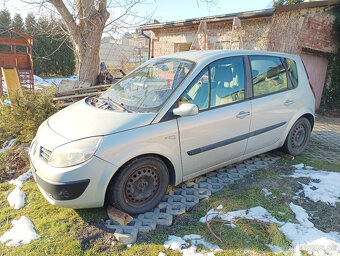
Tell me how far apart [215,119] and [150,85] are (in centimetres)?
94

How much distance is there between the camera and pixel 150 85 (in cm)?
322

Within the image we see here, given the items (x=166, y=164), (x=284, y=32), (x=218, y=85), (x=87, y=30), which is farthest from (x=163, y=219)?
(x=284, y=32)

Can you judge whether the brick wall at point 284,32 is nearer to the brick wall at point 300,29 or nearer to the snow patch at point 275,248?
the brick wall at point 300,29

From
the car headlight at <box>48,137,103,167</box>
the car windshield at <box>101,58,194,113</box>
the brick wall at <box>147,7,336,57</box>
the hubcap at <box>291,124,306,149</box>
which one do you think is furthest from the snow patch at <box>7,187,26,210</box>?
the brick wall at <box>147,7,336,57</box>

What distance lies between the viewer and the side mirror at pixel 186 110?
2.71m

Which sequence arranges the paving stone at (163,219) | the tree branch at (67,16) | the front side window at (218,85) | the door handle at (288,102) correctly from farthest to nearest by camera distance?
1. the tree branch at (67,16)
2. the door handle at (288,102)
3. the front side window at (218,85)
4. the paving stone at (163,219)

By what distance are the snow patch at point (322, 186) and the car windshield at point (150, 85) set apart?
225 centimetres

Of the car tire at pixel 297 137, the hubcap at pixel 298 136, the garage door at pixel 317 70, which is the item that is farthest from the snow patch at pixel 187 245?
the garage door at pixel 317 70

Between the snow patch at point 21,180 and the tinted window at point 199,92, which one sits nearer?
the tinted window at point 199,92

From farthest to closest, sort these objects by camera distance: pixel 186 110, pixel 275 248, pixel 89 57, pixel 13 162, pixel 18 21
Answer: pixel 18 21
pixel 89 57
pixel 13 162
pixel 186 110
pixel 275 248

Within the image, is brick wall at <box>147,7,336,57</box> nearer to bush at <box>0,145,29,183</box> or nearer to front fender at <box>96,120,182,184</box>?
front fender at <box>96,120,182,184</box>

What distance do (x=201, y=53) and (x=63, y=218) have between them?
265cm

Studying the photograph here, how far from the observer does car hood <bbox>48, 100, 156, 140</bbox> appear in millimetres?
2523

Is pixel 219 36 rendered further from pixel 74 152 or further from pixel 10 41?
pixel 10 41
